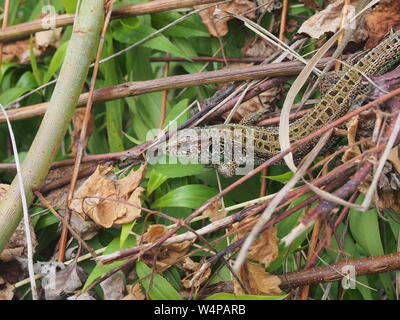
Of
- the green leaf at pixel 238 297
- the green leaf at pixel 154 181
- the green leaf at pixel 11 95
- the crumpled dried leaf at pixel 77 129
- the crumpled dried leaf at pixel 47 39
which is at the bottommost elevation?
the green leaf at pixel 238 297

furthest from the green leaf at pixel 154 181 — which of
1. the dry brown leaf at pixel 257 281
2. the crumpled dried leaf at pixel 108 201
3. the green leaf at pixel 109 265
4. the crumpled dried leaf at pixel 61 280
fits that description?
the dry brown leaf at pixel 257 281

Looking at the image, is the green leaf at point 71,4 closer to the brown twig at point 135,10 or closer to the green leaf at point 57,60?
the brown twig at point 135,10

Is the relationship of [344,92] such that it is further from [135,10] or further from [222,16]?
[135,10]

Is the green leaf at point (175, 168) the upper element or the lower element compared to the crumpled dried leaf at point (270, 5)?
lower

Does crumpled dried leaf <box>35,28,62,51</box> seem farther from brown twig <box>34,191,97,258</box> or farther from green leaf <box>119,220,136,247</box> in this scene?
green leaf <box>119,220,136,247</box>

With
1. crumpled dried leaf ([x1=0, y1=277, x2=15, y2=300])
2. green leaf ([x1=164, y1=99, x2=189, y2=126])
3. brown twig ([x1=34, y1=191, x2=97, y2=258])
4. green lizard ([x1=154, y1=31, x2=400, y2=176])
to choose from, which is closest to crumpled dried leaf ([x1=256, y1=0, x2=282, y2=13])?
green lizard ([x1=154, y1=31, x2=400, y2=176])

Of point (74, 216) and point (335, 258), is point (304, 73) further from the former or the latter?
point (74, 216)
